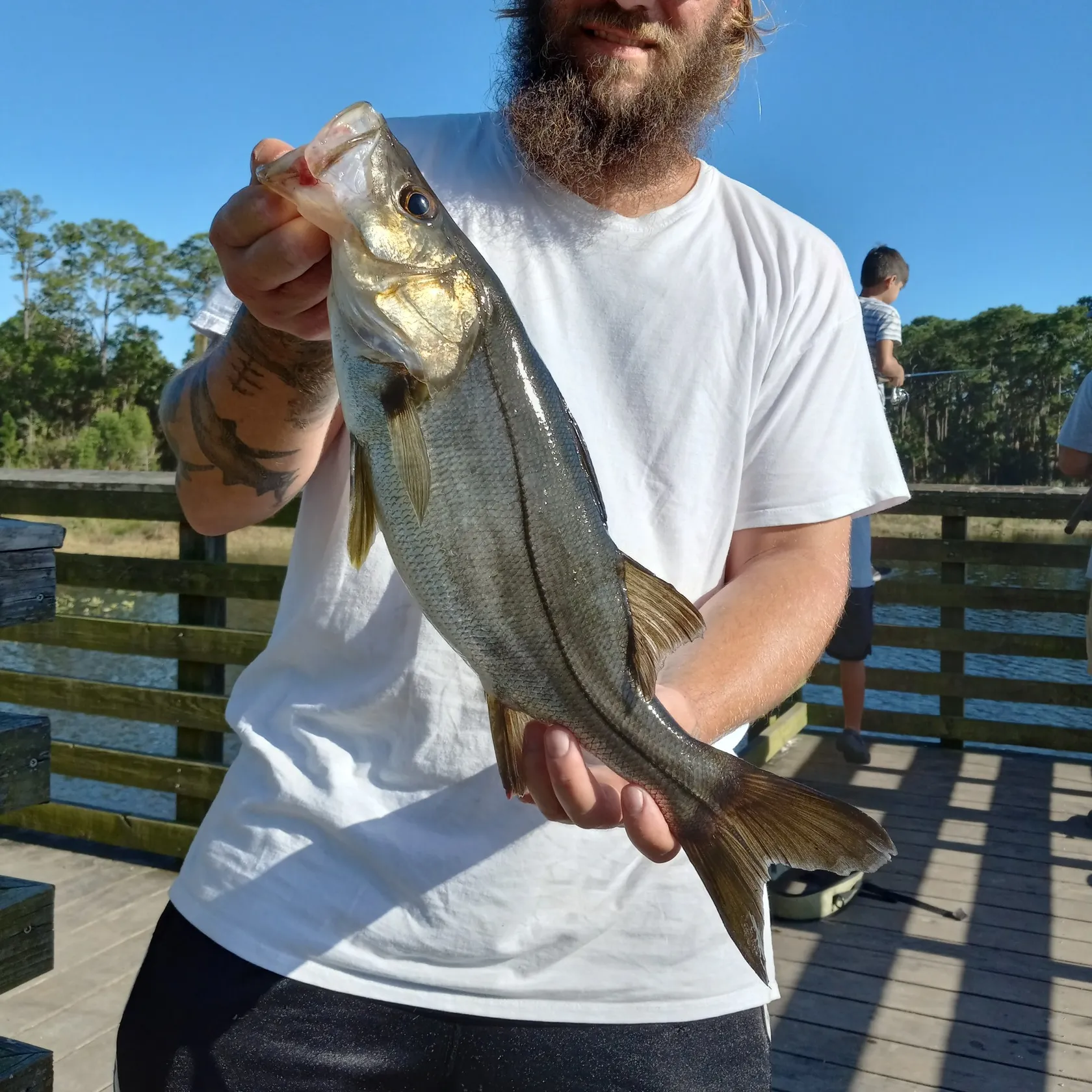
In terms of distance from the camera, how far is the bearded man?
1.46 meters

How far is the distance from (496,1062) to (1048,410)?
63.0 m

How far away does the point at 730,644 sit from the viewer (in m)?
1.55

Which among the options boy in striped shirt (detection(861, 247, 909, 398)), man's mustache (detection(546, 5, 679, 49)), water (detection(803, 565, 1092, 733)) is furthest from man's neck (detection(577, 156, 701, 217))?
water (detection(803, 565, 1092, 733))

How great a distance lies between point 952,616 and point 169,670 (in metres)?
7.70

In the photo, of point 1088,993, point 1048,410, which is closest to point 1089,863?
point 1088,993

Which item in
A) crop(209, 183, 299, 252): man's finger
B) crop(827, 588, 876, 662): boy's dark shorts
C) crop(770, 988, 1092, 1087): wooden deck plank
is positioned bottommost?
crop(770, 988, 1092, 1087): wooden deck plank

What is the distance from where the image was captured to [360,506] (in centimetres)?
126

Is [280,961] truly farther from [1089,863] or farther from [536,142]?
[1089,863]

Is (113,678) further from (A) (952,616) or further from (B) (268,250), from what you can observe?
(B) (268,250)

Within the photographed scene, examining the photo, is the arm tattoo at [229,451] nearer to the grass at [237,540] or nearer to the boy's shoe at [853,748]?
the boy's shoe at [853,748]

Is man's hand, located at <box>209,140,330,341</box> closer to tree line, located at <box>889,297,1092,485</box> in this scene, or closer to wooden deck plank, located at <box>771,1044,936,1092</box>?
wooden deck plank, located at <box>771,1044,936,1092</box>

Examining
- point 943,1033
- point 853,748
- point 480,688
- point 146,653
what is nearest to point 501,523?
point 480,688

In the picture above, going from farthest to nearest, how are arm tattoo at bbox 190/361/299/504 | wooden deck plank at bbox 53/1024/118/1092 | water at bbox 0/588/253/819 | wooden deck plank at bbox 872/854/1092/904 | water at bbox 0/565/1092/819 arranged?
water at bbox 0/565/1092/819, water at bbox 0/588/253/819, wooden deck plank at bbox 872/854/1092/904, wooden deck plank at bbox 53/1024/118/1092, arm tattoo at bbox 190/361/299/504

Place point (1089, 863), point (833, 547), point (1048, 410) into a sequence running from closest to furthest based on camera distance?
point (833, 547), point (1089, 863), point (1048, 410)
